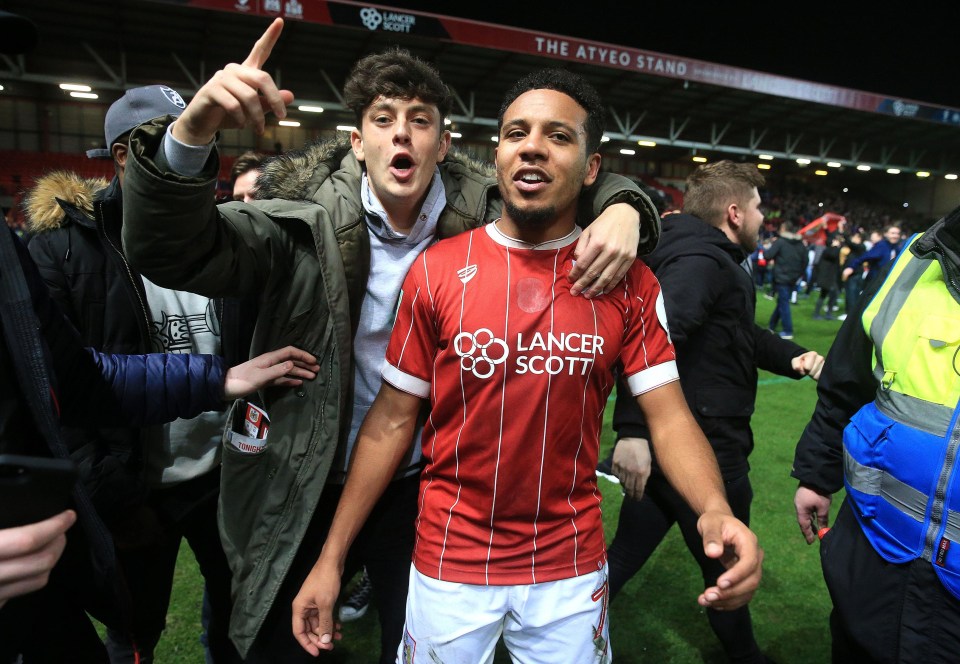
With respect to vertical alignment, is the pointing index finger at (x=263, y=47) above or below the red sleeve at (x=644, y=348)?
above

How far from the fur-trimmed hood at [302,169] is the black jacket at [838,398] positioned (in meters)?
1.80

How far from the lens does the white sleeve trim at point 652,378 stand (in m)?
Result: 1.78

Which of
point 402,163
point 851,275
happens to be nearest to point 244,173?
point 402,163

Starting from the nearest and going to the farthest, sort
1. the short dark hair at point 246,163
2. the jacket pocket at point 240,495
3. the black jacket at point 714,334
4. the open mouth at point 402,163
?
the jacket pocket at point 240,495 → the open mouth at point 402,163 → the black jacket at point 714,334 → the short dark hair at point 246,163

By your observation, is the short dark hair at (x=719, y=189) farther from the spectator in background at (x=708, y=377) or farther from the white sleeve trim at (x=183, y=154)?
the white sleeve trim at (x=183, y=154)

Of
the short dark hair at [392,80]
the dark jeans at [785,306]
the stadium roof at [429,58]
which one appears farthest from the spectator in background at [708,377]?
the stadium roof at [429,58]

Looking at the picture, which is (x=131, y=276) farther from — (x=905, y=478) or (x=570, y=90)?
(x=905, y=478)

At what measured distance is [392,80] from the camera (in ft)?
6.59

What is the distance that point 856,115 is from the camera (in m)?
29.1

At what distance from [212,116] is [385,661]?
192 cm

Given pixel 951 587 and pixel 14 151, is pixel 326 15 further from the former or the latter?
pixel 951 587

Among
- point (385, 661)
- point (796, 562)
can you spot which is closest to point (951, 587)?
point (385, 661)

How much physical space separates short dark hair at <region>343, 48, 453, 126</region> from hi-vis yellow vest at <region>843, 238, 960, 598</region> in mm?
1616

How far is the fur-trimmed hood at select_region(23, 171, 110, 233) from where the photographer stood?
2.10 meters
